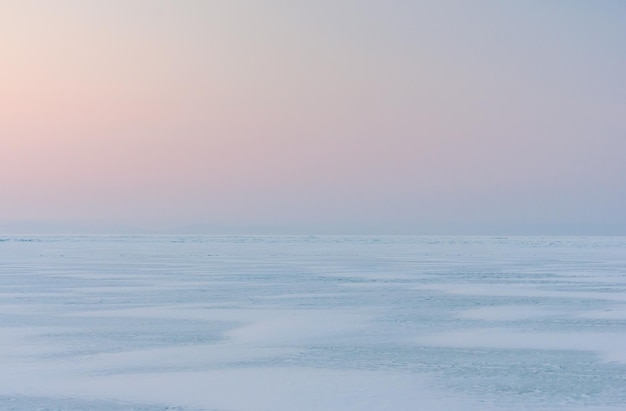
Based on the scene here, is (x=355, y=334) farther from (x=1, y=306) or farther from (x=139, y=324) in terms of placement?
(x=1, y=306)

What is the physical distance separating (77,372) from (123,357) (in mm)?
925

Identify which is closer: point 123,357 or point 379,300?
point 123,357

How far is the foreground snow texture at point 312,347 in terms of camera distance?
Result: 25.3 ft

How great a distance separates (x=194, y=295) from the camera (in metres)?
17.4

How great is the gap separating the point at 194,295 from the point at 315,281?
15.3 feet

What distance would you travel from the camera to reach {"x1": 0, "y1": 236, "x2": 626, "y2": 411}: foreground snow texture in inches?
304

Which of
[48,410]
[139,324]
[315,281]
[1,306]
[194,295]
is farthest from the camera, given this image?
[315,281]

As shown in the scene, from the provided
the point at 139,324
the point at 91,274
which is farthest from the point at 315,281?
the point at 139,324

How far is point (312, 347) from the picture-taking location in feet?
34.7

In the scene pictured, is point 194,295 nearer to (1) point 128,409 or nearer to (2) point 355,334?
(2) point 355,334

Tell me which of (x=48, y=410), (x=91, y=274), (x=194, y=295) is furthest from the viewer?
(x=91, y=274)

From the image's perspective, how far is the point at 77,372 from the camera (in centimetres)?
888

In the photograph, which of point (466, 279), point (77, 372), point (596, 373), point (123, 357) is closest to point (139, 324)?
point (123, 357)

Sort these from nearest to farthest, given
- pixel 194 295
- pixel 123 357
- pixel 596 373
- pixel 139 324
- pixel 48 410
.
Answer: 1. pixel 48 410
2. pixel 596 373
3. pixel 123 357
4. pixel 139 324
5. pixel 194 295
